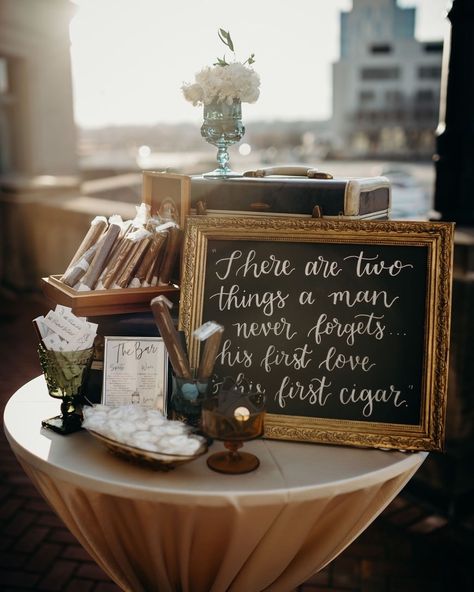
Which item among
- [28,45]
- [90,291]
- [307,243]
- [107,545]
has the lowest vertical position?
[107,545]

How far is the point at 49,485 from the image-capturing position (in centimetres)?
148

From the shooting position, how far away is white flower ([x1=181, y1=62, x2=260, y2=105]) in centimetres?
192

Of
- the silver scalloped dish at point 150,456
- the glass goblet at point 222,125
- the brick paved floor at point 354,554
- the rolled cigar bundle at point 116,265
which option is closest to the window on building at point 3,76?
the brick paved floor at point 354,554

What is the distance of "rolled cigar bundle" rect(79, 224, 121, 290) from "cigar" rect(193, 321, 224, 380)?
1.48 feet

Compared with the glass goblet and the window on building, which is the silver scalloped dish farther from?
the window on building

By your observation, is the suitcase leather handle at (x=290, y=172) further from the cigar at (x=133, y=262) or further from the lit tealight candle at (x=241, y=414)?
the lit tealight candle at (x=241, y=414)

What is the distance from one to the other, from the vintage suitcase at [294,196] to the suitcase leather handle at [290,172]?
0.06m

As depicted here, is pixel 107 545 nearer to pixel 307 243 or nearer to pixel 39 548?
pixel 307 243

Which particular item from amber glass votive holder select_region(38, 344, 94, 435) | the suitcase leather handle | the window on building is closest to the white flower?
the suitcase leather handle

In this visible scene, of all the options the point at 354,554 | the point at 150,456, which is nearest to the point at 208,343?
the point at 150,456

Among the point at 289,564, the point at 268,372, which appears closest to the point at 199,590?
the point at 289,564

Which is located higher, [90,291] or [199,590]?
[90,291]

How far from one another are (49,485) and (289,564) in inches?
25.3

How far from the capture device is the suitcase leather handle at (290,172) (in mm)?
2043
